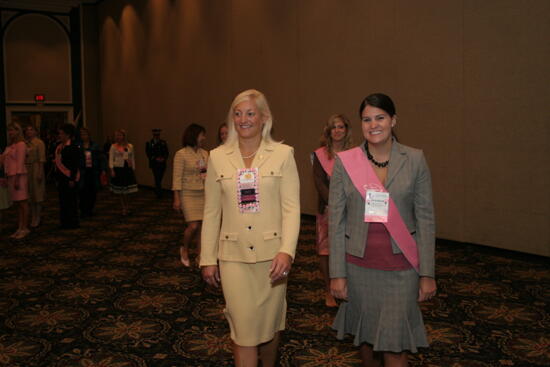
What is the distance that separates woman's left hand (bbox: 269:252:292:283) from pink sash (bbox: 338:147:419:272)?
48 cm

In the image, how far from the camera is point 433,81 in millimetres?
7266

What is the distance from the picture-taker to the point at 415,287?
2521mm

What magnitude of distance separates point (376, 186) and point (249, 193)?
62 cm

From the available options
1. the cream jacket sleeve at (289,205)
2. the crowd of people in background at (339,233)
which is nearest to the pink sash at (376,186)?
the crowd of people in background at (339,233)

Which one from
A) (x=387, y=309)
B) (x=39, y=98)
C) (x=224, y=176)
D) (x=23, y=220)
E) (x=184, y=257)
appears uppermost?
(x=39, y=98)

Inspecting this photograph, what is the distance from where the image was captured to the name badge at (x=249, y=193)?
8.78 feet

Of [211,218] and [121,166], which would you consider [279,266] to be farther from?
[121,166]

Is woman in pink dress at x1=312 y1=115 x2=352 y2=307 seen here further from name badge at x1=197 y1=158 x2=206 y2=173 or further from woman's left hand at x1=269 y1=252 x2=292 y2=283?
woman's left hand at x1=269 y1=252 x2=292 y2=283

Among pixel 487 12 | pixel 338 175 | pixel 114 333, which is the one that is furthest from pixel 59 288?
pixel 487 12

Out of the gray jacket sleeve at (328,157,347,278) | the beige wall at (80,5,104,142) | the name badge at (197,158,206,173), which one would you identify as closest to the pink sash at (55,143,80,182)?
the name badge at (197,158,206,173)

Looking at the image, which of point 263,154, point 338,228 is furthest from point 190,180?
point 338,228

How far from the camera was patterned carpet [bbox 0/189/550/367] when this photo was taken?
3.56m

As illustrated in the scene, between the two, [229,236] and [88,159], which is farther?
[88,159]

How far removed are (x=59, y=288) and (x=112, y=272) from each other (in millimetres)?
719
